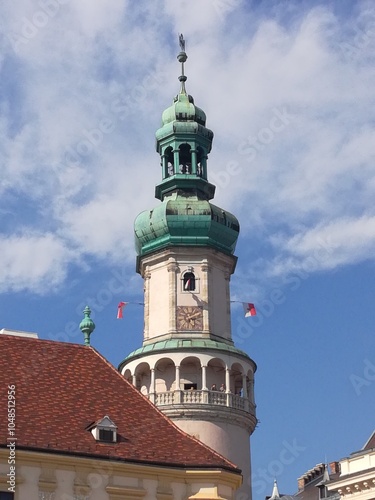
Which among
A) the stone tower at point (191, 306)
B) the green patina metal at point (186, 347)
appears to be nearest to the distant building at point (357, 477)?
the stone tower at point (191, 306)

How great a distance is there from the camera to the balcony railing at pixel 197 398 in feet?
Result: 168

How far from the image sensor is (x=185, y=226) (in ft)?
182

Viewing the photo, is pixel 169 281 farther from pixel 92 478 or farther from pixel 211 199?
pixel 92 478

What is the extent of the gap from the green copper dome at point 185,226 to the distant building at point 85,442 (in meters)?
25.1

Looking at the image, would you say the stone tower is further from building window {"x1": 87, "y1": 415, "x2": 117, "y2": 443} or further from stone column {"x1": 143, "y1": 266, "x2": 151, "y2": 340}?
building window {"x1": 87, "y1": 415, "x2": 117, "y2": 443}

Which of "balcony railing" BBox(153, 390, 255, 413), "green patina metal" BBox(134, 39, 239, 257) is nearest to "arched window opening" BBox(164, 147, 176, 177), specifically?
"green patina metal" BBox(134, 39, 239, 257)

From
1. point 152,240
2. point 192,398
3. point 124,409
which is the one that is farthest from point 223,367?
point 124,409

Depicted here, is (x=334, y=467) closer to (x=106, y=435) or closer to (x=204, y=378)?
(x=204, y=378)

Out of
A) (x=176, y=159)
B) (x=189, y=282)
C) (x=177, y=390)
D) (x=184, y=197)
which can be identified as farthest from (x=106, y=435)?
(x=176, y=159)

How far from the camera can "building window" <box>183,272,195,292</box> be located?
54625 mm

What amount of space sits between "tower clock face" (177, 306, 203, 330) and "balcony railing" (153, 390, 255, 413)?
3541mm

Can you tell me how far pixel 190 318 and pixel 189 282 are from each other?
6.08ft

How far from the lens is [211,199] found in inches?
2292

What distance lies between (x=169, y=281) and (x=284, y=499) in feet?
41.3
